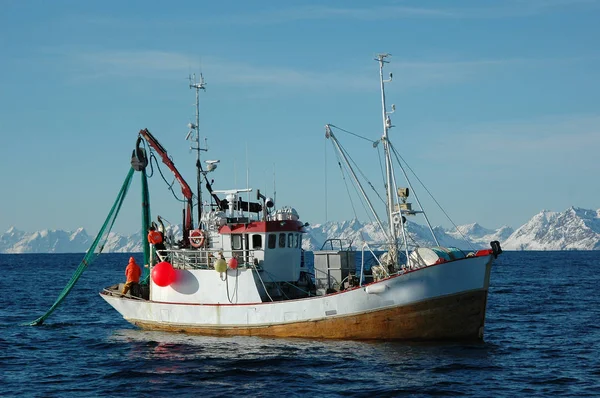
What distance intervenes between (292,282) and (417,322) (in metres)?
6.72

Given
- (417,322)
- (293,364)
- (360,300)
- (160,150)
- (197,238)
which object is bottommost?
(293,364)

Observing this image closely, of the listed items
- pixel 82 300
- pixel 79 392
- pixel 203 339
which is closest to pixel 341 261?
pixel 203 339

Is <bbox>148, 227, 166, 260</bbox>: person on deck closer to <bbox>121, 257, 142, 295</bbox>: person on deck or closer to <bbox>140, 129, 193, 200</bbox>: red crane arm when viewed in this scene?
<bbox>121, 257, 142, 295</bbox>: person on deck

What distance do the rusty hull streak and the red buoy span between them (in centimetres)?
637

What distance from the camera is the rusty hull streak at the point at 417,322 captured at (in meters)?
29.1

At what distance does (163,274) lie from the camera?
108 feet

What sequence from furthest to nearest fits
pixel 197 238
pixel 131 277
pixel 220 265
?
pixel 131 277 < pixel 197 238 < pixel 220 265

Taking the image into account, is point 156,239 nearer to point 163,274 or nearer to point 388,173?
point 163,274

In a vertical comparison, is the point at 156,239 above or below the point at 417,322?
above

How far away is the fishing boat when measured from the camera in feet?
95.5

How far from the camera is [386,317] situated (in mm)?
29250

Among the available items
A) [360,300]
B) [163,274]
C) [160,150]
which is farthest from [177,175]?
[360,300]

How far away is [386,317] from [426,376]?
200 inches

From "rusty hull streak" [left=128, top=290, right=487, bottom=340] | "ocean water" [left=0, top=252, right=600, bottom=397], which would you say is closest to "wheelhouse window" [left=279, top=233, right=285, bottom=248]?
"rusty hull streak" [left=128, top=290, right=487, bottom=340]
